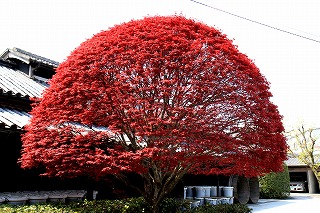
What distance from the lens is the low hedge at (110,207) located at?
733cm

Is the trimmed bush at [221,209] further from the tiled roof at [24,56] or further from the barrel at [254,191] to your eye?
the tiled roof at [24,56]

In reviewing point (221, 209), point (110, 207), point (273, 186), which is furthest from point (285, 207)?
point (110, 207)

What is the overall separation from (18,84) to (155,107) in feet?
24.9

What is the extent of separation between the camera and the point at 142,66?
7.46 metres

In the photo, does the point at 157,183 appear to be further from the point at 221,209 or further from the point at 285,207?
the point at 285,207

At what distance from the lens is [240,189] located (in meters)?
19.5

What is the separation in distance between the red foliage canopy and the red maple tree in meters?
0.02

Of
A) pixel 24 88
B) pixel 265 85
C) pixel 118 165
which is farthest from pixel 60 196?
pixel 265 85

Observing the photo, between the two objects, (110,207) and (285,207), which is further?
(285,207)

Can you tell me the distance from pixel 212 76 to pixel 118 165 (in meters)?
2.89

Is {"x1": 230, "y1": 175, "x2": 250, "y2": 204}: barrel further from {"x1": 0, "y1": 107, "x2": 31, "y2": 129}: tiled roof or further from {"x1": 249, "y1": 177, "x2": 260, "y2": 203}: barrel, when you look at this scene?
{"x1": 0, "y1": 107, "x2": 31, "y2": 129}: tiled roof

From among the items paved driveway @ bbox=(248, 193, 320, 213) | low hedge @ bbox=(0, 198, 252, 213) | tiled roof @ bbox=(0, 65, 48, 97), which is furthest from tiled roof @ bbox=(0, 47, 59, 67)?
paved driveway @ bbox=(248, 193, 320, 213)

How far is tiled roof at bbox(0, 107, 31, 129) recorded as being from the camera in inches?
343

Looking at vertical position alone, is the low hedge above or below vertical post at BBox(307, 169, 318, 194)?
below
